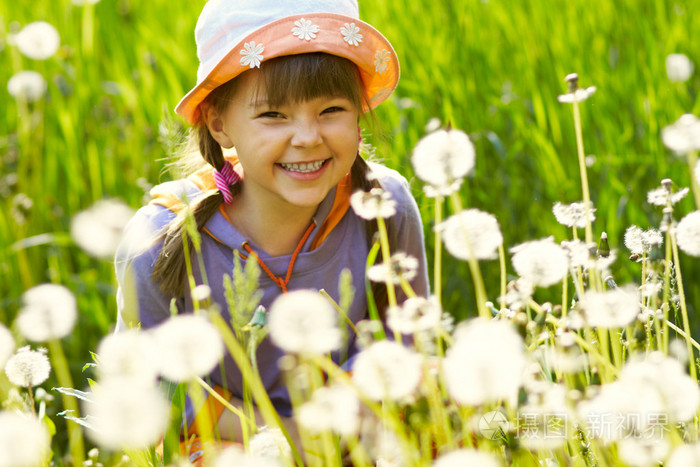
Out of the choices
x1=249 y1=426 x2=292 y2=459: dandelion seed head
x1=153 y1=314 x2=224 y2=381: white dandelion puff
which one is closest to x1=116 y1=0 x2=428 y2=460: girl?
x1=249 y1=426 x2=292 y2=459: dandelion seed head

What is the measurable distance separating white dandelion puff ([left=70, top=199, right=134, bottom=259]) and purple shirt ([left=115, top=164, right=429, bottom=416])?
7 cm

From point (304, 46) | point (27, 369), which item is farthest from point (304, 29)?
point (27, 369)

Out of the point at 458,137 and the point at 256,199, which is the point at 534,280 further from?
the point at 256,199

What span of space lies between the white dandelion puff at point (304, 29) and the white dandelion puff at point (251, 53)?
2.6 inches

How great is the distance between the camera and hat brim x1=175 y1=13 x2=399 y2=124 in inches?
53.5

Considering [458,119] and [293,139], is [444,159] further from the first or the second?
[458,119]

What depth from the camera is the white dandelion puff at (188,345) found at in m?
0.59

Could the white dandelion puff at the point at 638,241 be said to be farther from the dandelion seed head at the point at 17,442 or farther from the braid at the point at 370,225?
the braid at the point at 370,225

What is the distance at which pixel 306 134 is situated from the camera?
1.37 meters

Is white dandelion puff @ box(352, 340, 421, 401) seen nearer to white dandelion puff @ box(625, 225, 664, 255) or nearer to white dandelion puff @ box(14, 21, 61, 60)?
white dandelion puff @ box(625, 225, 664, 255)

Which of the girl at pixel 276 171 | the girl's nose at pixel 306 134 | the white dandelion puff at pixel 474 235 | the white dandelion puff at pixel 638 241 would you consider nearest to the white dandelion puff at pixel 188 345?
the white dandelion puff at pixel 474 235

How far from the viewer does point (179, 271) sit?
1.51 meters

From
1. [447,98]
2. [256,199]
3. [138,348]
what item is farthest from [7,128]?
[138,348]

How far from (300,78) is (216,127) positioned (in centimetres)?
26
